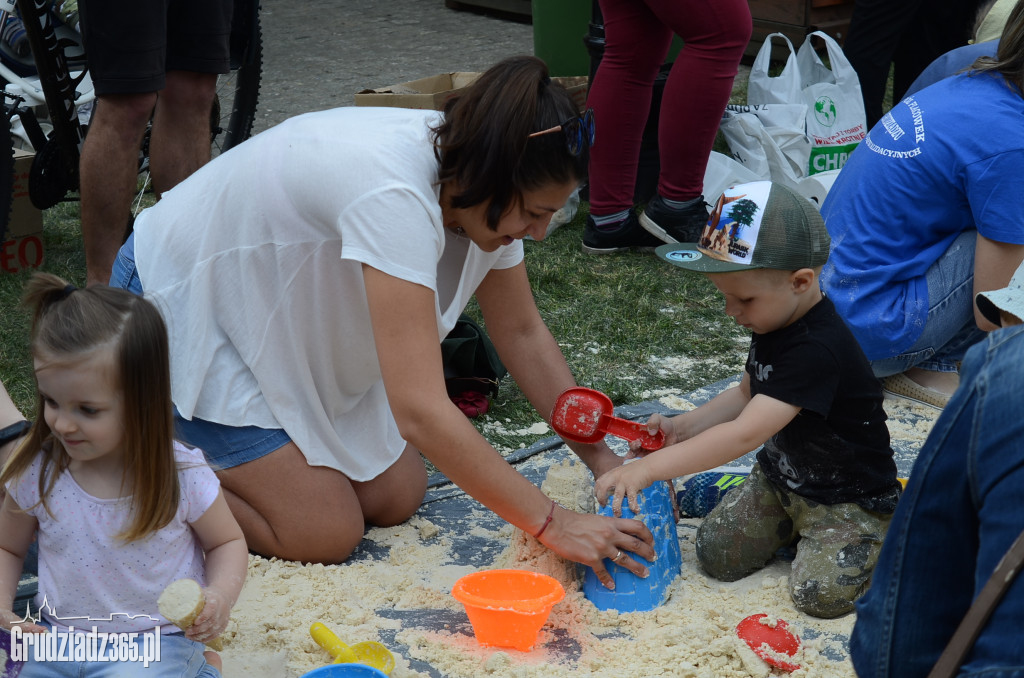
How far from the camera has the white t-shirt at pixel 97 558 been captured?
4.73 ft

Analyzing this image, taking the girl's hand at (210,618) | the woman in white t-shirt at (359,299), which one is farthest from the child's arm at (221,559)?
the woman in white t-shirt at (359,299)

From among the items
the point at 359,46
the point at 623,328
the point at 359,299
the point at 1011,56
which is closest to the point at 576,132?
the point at 359,299

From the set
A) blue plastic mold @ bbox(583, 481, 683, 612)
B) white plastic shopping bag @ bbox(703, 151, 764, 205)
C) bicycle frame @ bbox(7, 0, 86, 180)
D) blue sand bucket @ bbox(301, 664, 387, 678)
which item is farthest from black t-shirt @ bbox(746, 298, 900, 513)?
bicycle frame @ bbox(7, 0, 86, 180)

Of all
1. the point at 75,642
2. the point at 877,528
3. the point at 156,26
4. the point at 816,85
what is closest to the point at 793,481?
the point at 877,528

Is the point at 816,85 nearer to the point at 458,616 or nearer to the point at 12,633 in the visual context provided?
the point at 458,616

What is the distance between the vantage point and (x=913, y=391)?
2.73 meters

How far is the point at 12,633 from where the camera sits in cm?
138

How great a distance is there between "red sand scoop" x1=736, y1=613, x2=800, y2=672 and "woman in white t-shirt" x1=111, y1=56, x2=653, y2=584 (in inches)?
8.2

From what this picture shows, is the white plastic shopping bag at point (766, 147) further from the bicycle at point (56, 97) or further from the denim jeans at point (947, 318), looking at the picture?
the bicycle at point (56, 97)

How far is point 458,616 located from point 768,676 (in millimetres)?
546

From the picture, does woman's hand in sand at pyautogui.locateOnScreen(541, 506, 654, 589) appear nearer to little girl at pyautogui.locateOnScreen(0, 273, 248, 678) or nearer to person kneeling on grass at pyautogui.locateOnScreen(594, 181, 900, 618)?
person kneeling on grass at pyautogui.locateOnScreen(594, 181, 900, 618)

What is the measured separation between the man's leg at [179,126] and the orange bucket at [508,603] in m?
1.80

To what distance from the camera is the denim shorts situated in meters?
1.97

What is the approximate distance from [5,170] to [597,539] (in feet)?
7.43
